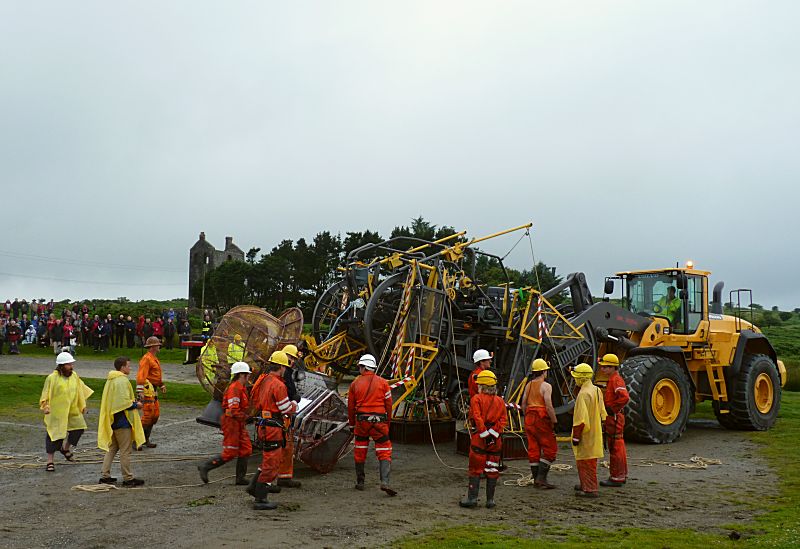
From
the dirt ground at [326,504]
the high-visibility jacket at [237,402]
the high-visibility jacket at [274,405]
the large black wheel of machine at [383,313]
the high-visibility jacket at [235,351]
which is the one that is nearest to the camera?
the dirt ground at [326,504]

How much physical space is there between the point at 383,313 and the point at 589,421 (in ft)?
14.6

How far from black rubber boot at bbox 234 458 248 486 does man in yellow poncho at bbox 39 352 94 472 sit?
2685mm

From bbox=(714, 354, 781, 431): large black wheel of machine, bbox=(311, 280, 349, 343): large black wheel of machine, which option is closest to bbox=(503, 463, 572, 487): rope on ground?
bbox=(311, 280, 349, 343): large black wheel of machine

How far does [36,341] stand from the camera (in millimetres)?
30641

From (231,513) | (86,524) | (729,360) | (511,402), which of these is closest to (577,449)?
(511,402)

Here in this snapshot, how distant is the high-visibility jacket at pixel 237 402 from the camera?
29.9ft

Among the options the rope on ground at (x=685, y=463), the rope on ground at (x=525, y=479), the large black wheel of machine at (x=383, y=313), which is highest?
the large black wheel of machine at (x=383, y=313)

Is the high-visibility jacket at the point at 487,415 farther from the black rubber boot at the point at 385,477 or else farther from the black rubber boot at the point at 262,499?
the black rubber boot at the point at 262,499

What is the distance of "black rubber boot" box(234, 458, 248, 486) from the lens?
30.6ft

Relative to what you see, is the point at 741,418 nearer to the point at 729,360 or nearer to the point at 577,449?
the point at 729,360

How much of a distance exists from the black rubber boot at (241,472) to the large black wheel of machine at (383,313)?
3.15m

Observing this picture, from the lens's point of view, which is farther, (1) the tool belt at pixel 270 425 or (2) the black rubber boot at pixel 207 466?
(2) the black rubber boot at pixel 207 466

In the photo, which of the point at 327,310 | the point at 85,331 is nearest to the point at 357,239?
the point at 85,331

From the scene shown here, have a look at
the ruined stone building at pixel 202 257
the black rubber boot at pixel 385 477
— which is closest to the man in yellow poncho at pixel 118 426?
the black rubber boot at pixel 385 477
